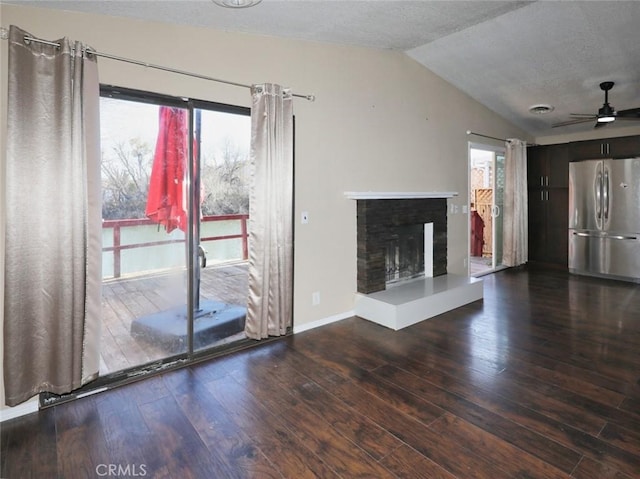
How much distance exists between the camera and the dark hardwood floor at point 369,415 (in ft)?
5.87

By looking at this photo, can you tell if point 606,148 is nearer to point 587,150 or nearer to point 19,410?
point 587,150

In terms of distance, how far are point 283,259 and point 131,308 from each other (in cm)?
126

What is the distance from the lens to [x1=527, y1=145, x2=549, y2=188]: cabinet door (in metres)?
6.56

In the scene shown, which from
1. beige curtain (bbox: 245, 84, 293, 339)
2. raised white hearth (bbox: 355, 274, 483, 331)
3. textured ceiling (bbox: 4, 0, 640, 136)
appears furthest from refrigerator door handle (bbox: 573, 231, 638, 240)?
beige curtain (bbox: 245, 84, 293, 339)

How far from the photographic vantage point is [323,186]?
12.1ft

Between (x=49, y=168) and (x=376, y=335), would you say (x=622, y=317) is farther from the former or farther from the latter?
(x=49, y=168)

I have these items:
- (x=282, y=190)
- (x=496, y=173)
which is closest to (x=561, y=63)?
(x=496, y=173)

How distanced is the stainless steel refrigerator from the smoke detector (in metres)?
1.02

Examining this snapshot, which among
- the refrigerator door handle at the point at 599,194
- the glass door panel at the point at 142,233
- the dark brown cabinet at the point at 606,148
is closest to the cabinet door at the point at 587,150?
the dark brown cabinet at the point at 606,148

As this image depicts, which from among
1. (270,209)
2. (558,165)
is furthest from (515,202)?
(270,209)

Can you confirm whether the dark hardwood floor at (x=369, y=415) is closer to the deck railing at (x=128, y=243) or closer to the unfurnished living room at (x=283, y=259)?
the unfurnished living room at (x=283, y=259)

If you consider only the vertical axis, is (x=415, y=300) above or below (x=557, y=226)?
below

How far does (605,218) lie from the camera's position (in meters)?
5.58

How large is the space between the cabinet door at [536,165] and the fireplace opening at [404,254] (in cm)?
330
